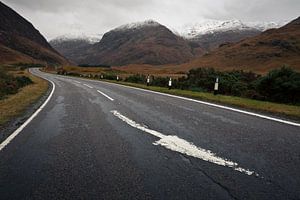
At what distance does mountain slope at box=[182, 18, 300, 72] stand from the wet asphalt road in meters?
77.9

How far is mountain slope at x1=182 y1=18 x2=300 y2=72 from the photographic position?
86875 millimetres

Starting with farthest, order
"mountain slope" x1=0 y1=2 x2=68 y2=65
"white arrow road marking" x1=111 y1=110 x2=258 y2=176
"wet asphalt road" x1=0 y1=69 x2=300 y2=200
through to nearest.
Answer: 1. "mountain slope" x1=0 y1=2 x2=68 y2=65
2. "white arrow road marking" x1=111 y1=110 x2=258 y2=176
3. "wet asphalt road" x1=0 y1=69 x2=300 y2=200

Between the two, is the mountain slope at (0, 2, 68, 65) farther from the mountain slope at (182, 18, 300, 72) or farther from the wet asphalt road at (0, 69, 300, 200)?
the wet asphalt road at (0, 69, 300, 200)

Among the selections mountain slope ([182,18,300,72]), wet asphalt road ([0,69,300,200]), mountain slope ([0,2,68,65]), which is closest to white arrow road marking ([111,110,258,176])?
wet asphalt road ([0,69,300,200])

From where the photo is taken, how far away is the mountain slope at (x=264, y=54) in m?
86.9

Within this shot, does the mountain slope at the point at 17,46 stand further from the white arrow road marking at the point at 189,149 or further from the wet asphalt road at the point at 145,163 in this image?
the white arrow road marking at the point at 189,149

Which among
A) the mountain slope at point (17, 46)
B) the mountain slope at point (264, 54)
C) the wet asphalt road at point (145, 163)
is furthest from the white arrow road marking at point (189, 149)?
the mountain slope at point (17, 46)

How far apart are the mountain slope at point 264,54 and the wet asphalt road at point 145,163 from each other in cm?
7792

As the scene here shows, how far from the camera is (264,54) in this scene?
94500 millimetres

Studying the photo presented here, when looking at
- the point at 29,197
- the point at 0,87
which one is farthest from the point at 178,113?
the point at 0,87

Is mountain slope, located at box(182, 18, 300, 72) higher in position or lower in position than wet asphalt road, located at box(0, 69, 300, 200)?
higher

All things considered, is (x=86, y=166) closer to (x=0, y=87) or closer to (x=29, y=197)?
(x=29, y=197)

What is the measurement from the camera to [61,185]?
384 cm

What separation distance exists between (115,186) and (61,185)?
68 centimetres
